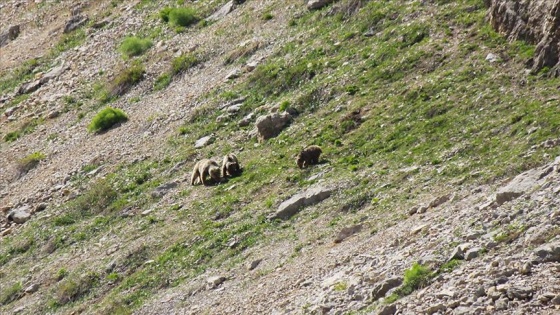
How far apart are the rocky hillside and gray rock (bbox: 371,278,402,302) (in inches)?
0.8

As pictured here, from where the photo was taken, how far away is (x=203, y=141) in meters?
29.1

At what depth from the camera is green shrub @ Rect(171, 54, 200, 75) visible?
116 ft

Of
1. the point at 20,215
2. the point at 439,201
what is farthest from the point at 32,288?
the point at 439,201

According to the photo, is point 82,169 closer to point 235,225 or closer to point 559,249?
point 235,225

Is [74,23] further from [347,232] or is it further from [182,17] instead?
[347,232]

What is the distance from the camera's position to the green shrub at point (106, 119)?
33719 mm

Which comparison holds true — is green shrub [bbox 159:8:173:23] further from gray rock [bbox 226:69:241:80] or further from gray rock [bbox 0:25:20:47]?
gray rock [bbox 0:25:20:47]

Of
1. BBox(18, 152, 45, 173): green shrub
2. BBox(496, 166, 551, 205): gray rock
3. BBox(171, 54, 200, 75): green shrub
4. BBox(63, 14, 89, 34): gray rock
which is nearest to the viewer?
BBox(496, 166, 551, 205): gray rock

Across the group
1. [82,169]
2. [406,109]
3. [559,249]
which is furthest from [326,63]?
[559,249]

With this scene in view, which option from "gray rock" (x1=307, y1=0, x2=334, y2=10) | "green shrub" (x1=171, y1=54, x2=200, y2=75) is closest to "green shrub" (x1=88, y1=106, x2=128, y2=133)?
"green shrub" (x1=171, y1=54, x2=200, y2=75)

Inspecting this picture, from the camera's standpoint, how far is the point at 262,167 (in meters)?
25.9

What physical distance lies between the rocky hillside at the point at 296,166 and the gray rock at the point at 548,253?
0.03 metres

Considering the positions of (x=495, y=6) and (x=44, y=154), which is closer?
(x=495, y=6)

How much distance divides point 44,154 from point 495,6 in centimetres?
1543
